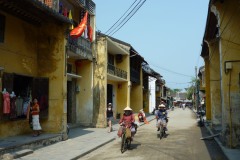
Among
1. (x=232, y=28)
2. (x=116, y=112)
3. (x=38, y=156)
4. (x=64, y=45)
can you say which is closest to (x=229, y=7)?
(x=232, y=28)

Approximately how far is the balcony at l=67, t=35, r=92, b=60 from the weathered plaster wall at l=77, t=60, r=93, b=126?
39.1 inches

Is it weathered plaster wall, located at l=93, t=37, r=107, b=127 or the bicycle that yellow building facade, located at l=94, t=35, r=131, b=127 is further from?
the bicycle

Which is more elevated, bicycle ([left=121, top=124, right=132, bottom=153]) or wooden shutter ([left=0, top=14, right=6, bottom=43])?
wooden shutter ([left=0, top=14, right=6, bottom=43])

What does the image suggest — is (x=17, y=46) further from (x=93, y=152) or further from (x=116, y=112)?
(x=116, y=112)

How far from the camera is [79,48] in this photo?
19.6 metres

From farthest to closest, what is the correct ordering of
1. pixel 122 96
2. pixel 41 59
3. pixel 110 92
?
pixel 122 96
pixel 110 92
pixel 41 59

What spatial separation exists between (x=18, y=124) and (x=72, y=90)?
8094mm

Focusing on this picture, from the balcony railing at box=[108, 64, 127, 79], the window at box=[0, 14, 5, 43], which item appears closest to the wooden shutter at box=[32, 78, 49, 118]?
the window at box=[0, 14, 5, 43]

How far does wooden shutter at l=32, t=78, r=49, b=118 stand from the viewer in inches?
575

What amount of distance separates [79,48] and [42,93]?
5595 millimetres

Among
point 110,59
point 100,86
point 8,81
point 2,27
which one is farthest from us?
point 110,59

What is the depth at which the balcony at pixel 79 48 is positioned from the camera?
18.5 m

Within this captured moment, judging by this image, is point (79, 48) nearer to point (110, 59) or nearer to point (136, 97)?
point (110, 59)

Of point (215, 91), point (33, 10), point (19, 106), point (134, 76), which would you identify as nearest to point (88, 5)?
point (33, 10)
